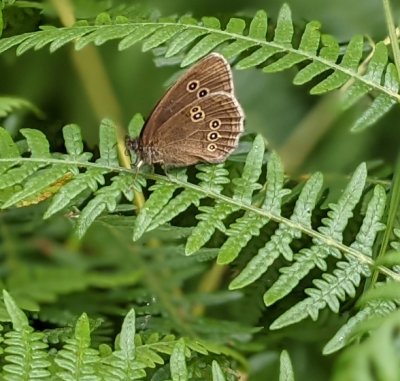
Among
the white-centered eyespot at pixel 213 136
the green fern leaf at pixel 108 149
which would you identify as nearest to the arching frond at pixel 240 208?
the green fern leaf at pixel 108 149

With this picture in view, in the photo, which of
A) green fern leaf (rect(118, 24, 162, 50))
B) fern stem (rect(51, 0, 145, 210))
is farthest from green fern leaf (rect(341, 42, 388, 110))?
fern stem (rect(51, 0, 145, 210))

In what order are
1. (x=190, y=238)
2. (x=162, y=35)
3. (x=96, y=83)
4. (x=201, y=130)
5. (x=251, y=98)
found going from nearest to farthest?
1. (x=190, y=238)
2. (x=162, y=35)
3. (x=201, y=130)
4. (x=96, y=83)
5. (x=251, y=98)

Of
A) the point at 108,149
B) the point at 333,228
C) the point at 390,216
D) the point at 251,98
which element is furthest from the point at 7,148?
the point at 251,98

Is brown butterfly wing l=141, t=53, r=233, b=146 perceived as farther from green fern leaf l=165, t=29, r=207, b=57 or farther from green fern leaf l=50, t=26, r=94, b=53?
green fern leaf l=50, t=26, r=94, b=53

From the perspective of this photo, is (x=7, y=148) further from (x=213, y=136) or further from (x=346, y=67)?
(x=346, y=67)

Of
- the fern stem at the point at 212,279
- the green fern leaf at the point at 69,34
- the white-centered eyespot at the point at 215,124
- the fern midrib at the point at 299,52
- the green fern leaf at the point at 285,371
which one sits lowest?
the fern stem at the point at 212,279

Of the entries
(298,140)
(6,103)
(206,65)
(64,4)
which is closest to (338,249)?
(206,65)

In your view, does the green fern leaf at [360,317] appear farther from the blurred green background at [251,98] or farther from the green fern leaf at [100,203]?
the blurred green background at [251,98]
